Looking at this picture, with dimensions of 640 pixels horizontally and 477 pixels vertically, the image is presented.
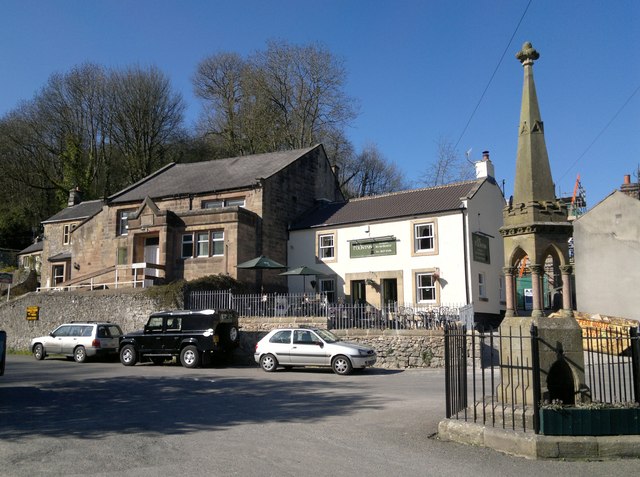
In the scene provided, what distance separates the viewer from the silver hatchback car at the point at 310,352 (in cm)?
1788

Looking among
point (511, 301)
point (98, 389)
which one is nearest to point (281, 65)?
point (98, 389)

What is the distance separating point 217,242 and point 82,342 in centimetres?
946

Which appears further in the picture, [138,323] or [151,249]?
[151,249]

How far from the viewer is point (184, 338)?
20.1 meters

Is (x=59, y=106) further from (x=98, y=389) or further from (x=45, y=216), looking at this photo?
(x=98, y=389)

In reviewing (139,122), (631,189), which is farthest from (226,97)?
(631,189)

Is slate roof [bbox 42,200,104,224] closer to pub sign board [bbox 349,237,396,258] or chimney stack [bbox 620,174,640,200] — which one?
pub sign board [bbox 349,237,396,258]

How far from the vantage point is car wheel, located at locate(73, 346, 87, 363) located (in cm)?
2236

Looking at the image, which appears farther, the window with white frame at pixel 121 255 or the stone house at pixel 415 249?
the window with white frame at pixel 121 255

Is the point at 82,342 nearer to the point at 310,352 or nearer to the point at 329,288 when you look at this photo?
the point at 310,352

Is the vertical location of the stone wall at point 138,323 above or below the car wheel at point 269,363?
above

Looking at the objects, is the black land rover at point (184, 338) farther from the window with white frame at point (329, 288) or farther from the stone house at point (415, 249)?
the stone house at point (415, 249)

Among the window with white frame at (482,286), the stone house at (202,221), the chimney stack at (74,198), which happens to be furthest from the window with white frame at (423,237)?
the chimney stack at (74,198)

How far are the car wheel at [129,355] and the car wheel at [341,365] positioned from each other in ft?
26.0
